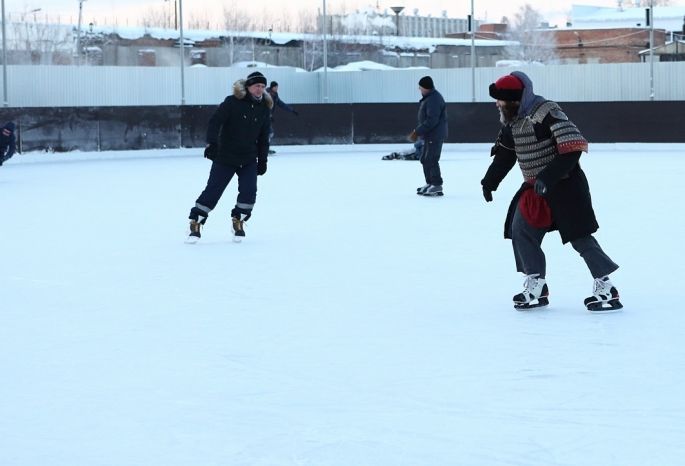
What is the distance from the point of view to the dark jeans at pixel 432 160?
12539 millimetres

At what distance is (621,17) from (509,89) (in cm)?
6027

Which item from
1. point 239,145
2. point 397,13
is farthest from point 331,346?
point 397,13

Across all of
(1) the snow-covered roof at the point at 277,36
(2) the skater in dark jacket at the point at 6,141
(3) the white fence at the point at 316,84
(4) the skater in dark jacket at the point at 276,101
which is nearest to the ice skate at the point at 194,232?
(2) the skater in dark jacket at the point at 6,141

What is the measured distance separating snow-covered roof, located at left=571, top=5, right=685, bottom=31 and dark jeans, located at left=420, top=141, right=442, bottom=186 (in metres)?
50.1

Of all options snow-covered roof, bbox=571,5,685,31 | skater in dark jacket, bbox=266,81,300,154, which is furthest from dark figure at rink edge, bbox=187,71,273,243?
snow-covered roof, bbox=571,5,685,31

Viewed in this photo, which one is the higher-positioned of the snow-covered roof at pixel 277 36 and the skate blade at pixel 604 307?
→ the snow-covered roof at pixel 277 36

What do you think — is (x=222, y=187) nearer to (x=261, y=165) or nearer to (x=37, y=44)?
(x=261, y=165)

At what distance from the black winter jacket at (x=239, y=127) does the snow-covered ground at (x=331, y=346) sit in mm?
653

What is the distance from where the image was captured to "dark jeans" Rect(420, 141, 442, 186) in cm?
1254

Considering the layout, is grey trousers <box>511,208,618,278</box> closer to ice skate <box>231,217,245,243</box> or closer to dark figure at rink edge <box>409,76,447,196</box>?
ice skate <box>231,217,245,243</box>

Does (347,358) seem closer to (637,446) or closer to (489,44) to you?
(637,446)

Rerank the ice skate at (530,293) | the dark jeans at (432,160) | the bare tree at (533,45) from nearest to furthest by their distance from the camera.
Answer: the ice skate at (530,293) → the dark jeans at (432,160) → the bare tree at (533,45)

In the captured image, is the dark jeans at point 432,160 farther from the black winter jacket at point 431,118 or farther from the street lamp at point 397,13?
the street lamp at point 397,13

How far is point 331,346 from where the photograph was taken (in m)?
5.19
